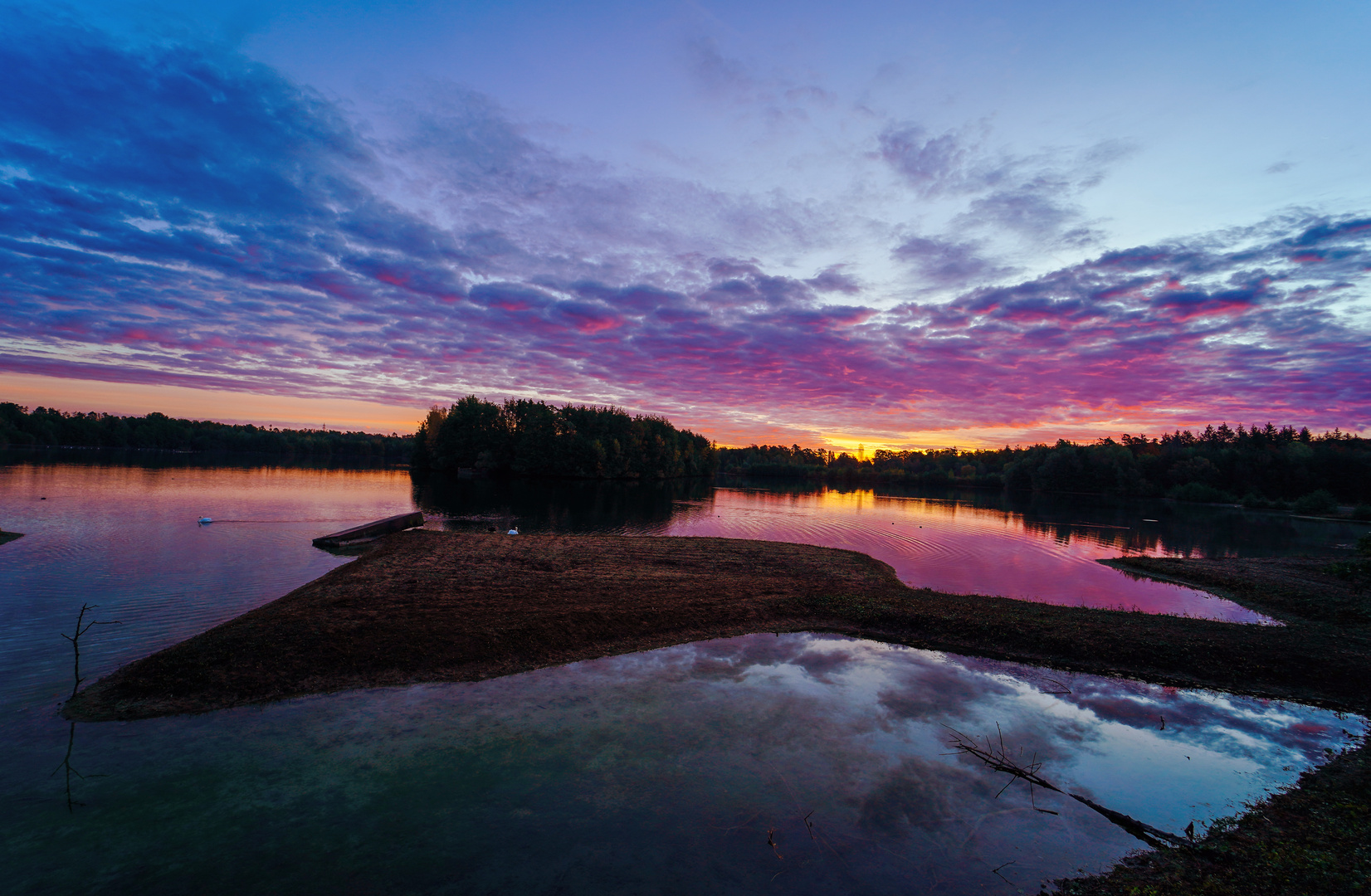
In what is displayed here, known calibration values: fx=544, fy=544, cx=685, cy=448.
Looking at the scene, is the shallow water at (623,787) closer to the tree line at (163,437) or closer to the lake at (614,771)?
the lake at (614,771)

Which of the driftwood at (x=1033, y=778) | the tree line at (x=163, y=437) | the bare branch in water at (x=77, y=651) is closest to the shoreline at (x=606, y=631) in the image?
the bare branch in water at (x=77, y=651)

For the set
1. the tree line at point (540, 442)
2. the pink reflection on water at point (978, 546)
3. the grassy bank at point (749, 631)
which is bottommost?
the pink reflection on water at point (978, 546)

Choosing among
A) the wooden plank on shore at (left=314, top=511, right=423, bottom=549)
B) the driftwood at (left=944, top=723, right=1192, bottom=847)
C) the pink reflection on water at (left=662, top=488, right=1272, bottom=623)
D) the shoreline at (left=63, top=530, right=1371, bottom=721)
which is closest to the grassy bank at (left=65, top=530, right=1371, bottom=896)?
the shoreline at (left=63, top=530, right=1371, bottom=721)

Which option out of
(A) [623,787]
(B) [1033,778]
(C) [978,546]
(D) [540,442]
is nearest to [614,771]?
(A) [623,787]

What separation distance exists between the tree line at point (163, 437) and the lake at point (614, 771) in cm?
14777

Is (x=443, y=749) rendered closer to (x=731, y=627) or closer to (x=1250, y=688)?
(x=731, y=627)

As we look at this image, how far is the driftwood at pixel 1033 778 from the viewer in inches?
231

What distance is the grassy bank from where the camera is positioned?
18.8ft

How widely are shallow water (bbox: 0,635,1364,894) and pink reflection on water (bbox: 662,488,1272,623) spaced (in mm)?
11635

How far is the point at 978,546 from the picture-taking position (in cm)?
3366

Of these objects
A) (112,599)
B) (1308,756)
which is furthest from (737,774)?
(112,599)

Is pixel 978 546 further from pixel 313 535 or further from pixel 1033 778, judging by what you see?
pixel 313 535

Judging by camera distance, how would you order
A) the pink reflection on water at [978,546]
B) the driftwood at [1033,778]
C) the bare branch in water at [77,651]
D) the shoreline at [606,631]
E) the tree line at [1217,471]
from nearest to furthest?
the driftwood at [1033,778]
the bare branch in water at [77,651]
the shoreline at [606,631]
the pink reflection on water at [978,546]
the tree line at [1217,471]

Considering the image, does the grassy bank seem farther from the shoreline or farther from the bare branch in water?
the bare branch in water
